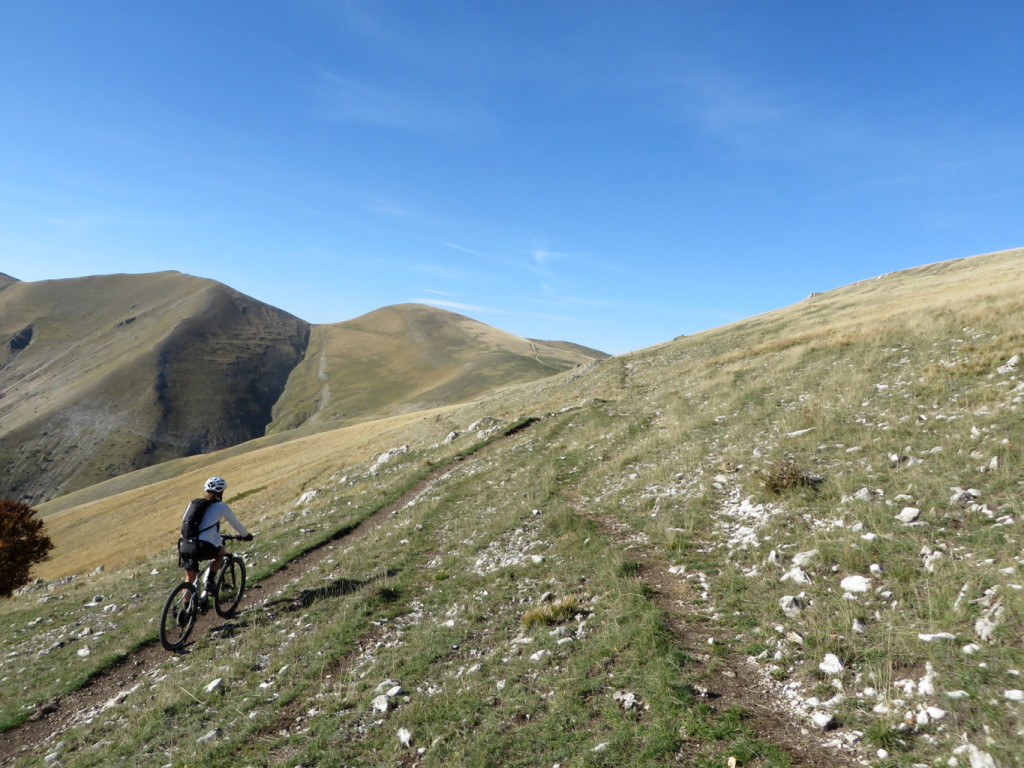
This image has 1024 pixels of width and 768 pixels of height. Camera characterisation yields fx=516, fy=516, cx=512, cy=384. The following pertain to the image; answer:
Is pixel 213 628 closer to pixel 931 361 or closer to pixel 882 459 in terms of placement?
pixel 882 459

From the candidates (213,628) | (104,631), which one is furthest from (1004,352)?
(104,631)

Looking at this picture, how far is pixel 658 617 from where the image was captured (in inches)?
329

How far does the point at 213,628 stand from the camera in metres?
12.7

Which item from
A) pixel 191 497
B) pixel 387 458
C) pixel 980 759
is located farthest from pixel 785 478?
pixel 191 497

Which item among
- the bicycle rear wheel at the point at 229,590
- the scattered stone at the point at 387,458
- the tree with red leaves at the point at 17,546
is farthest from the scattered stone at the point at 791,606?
the tree with red leaves at the point at 17,546

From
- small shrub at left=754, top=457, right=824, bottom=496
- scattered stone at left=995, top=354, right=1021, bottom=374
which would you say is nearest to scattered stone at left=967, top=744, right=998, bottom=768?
small shrub at left=754, top=457, right=824, bottom=496

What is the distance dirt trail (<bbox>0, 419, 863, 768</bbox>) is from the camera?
575 cm

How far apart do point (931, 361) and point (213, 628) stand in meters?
23.9

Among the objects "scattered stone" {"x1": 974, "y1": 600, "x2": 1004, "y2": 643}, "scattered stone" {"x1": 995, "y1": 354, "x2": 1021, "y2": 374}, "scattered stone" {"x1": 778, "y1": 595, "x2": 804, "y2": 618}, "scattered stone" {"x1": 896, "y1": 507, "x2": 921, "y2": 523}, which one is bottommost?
"scattered stone" {"x1": 778, "y1": 595, "x2": 804, "y2": 618}

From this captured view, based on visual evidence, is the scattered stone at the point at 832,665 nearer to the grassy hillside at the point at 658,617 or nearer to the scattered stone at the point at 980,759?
the grassy hillside at the point at 658,617

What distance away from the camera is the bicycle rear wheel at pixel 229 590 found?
43.0ft

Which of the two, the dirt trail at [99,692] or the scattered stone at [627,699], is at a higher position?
the scattered stone at [627,699]

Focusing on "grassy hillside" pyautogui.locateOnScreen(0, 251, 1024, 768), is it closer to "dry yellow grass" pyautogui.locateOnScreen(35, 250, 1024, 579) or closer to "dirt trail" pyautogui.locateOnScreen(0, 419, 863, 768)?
"dirt trail" pyautogui.locateOnScreen(0, 419, 863, 768)

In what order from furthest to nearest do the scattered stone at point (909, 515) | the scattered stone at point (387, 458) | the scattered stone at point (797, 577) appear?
the scattered stone at point (387, 458) < the scattered stone at point (909, 515) < the scattered stone at point (797, 577)
